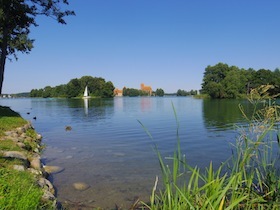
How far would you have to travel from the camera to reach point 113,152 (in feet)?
50.5

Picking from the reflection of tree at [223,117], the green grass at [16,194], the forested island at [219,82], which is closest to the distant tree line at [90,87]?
the forested island at [219,82]

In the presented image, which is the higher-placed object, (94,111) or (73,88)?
(73,88)

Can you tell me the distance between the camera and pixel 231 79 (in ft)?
402

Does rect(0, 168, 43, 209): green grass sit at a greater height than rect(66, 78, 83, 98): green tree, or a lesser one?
lesser

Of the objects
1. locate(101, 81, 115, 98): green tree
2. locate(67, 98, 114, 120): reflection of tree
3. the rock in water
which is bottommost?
locate(67, 98, 114, 120): reflection of tree

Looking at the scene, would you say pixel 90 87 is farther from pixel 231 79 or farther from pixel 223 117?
pixel 223 117

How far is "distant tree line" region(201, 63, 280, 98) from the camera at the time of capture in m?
118

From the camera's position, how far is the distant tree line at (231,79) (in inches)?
4651

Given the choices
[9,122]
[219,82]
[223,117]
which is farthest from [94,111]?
[219,82]

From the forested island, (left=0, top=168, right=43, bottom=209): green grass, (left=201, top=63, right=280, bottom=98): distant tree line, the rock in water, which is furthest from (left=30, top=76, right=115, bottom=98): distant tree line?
(left=0, top=168, right=43, bottom=209): green grass

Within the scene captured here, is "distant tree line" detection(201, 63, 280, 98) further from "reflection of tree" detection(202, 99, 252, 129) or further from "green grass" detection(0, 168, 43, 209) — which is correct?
"green grass" detection(0, 168, 43, 209)

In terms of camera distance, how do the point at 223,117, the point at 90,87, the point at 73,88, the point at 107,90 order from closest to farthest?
the point at 223,117 < the point at 73,88 < the point at 107,90 < the point at 90,87

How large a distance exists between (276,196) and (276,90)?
5.90ft

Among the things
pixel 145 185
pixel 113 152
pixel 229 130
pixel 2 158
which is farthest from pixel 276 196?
pixel 229 130
